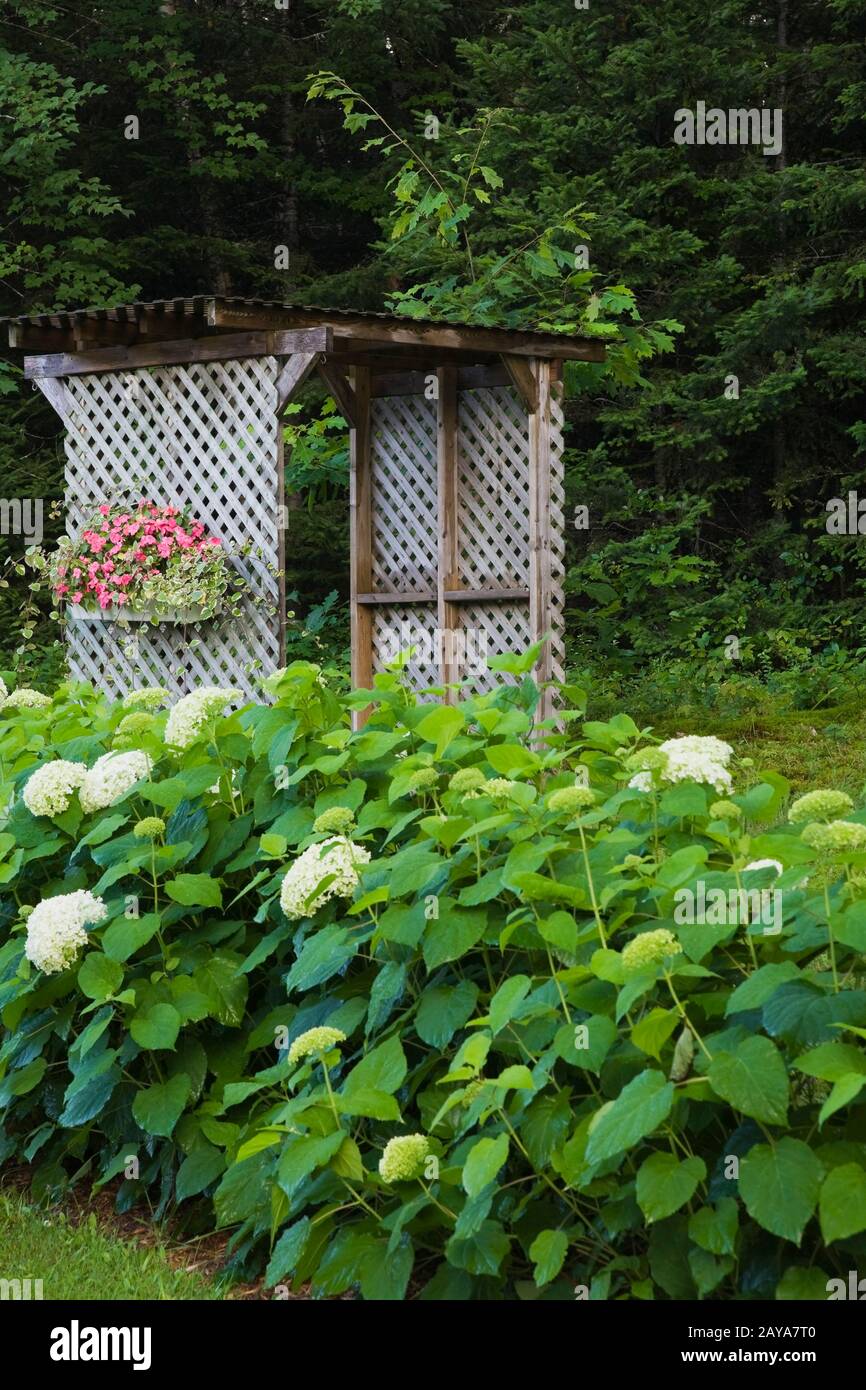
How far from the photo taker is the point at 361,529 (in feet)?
29.8

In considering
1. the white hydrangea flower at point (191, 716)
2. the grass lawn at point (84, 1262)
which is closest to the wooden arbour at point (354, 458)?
the white hydrangea flower at point (191, 716)

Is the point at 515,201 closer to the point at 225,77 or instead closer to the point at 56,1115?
the point at 225,77

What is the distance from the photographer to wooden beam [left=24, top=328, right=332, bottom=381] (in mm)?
7043

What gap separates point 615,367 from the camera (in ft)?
29.6

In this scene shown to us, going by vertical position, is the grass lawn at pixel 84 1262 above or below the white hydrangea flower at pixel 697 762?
below

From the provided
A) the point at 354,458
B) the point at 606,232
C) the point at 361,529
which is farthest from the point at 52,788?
the point at 606,232

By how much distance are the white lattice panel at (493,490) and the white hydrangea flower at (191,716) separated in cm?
544

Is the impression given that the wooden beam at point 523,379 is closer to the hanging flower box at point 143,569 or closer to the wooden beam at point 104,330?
the wooden beam at point 104,330

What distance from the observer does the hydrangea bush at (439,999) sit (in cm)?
199

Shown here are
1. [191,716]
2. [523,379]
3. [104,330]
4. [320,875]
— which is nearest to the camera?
[320,875]

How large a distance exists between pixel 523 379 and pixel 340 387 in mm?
1289

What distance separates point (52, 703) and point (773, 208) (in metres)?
11.0

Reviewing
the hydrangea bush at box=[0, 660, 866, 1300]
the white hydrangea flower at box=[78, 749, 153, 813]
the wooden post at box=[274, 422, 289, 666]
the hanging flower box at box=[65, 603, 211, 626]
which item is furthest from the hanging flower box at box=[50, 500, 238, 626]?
the white hydrangea flower at box=[78, 749, 153, 813]

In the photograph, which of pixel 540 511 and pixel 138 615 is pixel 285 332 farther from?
pixel 540 511
